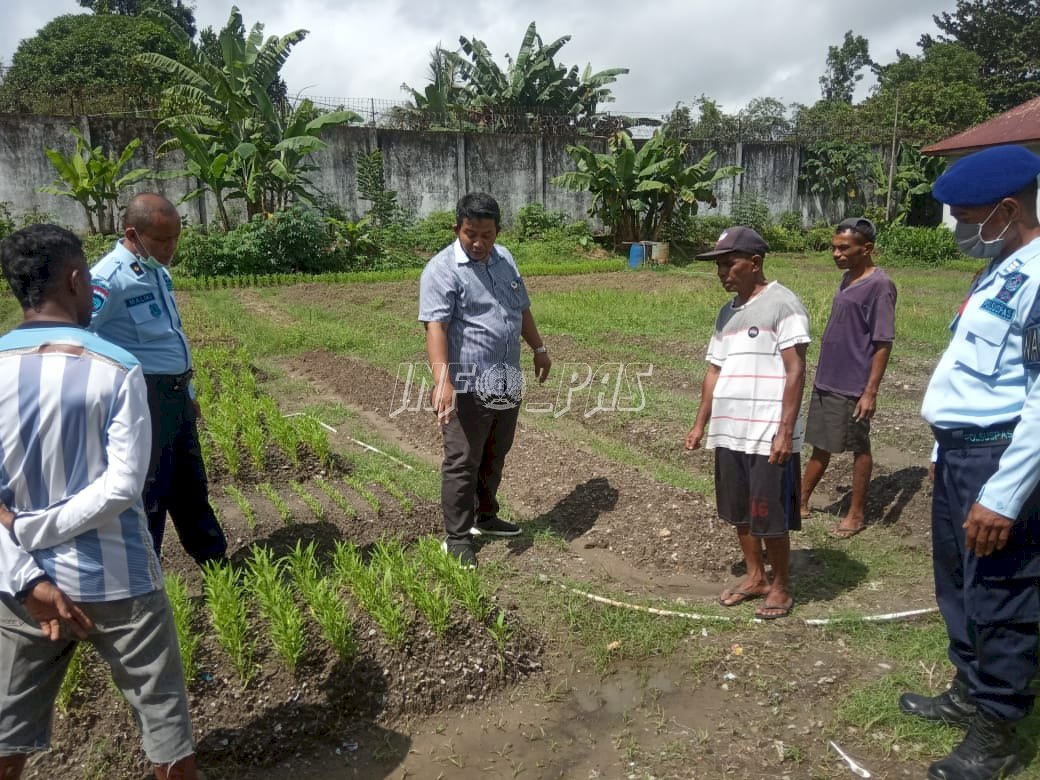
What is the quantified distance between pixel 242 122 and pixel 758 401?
16.7 metres

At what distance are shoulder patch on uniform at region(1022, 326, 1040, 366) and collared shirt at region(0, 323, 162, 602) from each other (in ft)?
8.04

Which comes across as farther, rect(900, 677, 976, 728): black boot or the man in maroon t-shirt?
the man in maroon t-shirt

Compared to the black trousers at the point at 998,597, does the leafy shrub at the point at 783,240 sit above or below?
above

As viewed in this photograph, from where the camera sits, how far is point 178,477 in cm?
348

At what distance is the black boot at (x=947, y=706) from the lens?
8.75ft

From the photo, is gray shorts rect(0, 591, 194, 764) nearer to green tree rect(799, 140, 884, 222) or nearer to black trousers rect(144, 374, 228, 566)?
black trousers rect(144, 374, 228, 566)

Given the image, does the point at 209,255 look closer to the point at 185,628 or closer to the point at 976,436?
the point at 185,628

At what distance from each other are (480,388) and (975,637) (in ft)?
7.76

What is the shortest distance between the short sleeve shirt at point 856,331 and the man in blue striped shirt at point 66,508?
12.1ft

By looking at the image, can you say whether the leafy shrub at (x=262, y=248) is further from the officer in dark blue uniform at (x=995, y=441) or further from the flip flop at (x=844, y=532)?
the officer in dark blue uniform at (x=995, y=441)

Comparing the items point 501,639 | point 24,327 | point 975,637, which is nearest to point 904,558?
point 975,637

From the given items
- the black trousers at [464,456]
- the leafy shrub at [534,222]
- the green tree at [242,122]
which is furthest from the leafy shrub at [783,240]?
the black trousers at [464,456]

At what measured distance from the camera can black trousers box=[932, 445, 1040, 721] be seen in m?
2.25

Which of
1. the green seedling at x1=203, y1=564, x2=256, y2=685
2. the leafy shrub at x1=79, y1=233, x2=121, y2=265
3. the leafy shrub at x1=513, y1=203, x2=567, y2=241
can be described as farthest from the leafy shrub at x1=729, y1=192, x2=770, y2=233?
the green seedling at x1=203, y1=564, x2=256, y2=685
